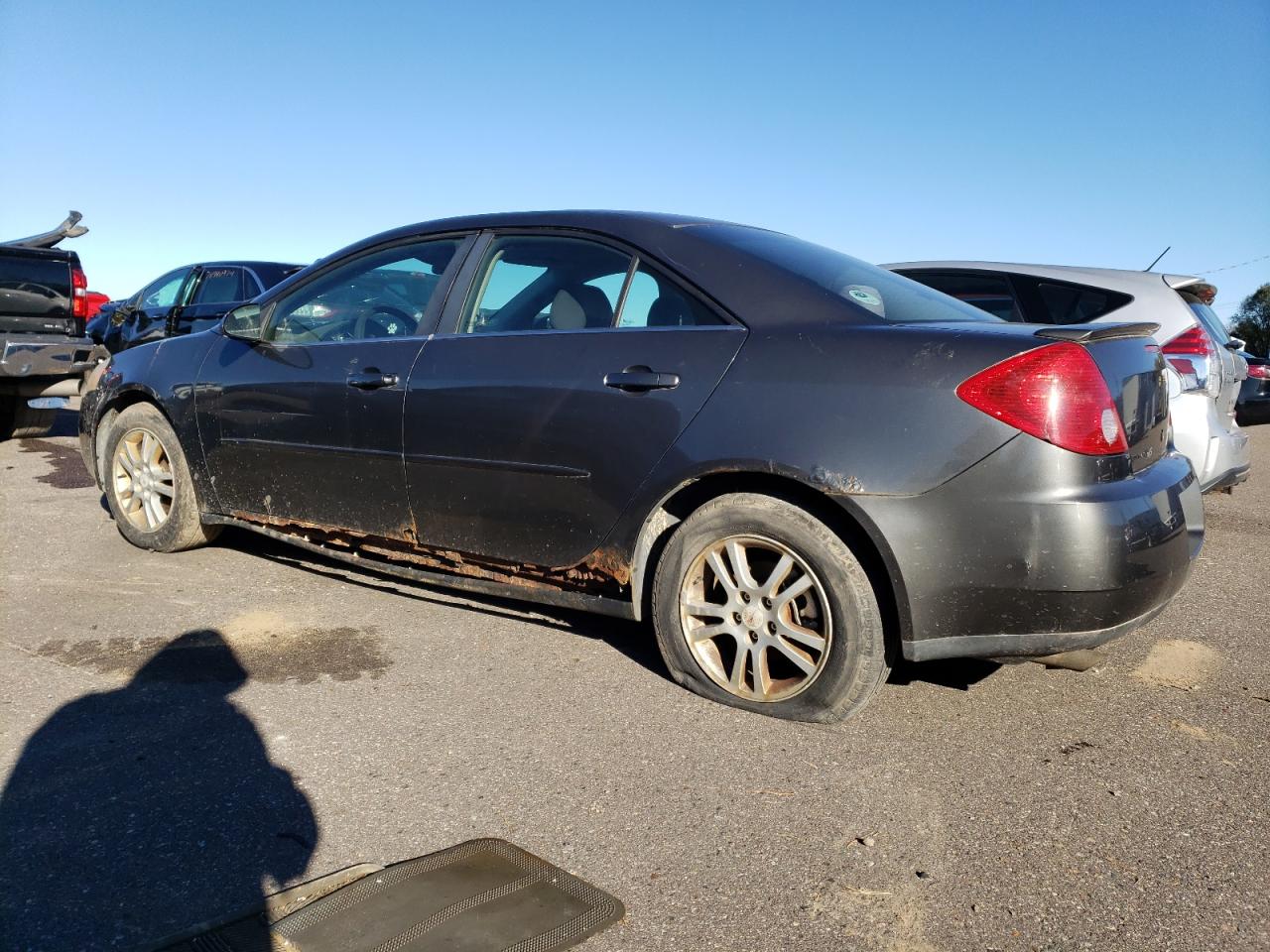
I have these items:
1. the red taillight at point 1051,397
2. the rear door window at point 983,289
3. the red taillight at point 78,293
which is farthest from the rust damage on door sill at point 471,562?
the red taillight at point 78,293

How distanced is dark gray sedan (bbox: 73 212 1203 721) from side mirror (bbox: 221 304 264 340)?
27 mm

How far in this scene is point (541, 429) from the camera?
11.7ft

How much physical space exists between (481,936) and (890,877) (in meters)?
0.94

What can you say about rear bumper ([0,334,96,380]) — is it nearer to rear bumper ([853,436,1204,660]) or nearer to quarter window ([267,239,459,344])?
quarter window ([267,239,459,344])

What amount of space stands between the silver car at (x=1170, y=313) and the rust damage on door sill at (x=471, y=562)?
2853 mm

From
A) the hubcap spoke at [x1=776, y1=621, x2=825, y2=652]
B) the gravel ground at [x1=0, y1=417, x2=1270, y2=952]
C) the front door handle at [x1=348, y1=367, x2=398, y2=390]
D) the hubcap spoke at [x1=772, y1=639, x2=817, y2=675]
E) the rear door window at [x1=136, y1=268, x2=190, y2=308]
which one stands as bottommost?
the gravel ground at [x1=0, y1=417, x2=1270, y2=952]

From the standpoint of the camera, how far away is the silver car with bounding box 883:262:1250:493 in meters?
5.06

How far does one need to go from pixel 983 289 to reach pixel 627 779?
4.79 metres

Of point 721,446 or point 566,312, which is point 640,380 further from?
point 566,312

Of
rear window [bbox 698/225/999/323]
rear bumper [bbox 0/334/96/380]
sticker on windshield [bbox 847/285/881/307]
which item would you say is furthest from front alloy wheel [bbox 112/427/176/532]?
rear bumper [bbox 0/334/96/380]

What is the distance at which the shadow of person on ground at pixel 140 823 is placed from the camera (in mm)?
2146

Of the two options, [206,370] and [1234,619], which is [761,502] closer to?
[1234,619]

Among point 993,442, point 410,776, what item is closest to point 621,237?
point 993,442

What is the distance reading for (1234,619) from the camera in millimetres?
4359
